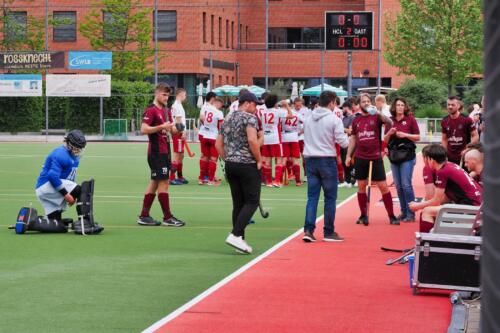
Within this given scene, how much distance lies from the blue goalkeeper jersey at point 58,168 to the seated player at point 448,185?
4893mm

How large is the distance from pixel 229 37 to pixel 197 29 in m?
3.75

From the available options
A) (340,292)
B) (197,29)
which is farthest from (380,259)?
(197,29)

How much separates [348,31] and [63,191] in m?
26.8

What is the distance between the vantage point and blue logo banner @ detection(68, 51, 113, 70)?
5159 cm

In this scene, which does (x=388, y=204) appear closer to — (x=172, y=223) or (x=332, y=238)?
(x=332, y=238)

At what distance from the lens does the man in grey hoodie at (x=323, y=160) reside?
12758 mm

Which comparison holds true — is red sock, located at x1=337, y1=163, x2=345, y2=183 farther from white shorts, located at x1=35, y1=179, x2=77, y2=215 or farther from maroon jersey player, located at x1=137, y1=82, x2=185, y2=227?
white shorts, located at x1=35, y1=179, x2=77, y2=215

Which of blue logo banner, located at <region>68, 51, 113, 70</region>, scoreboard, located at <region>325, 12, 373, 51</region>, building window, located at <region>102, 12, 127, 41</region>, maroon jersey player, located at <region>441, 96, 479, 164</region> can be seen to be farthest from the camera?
building window, located at <region>102, 12, 127, 41</region>

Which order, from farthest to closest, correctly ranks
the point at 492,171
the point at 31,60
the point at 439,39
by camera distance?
the point at 439,39
the point at 31,60
the point at 492,171

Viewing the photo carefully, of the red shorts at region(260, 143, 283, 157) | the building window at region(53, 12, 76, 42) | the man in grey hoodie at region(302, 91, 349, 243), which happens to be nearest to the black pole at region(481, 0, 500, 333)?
the man in grey hoodie at region(302, 91, 349, 243)

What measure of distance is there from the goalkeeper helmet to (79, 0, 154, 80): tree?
134 feet

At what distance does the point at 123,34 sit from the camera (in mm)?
56375

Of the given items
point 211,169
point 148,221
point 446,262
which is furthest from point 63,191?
point 211,169

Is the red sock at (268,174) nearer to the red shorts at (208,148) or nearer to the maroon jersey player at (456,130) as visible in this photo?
the red shorts at (208,148)
